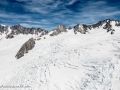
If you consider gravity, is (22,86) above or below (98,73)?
below

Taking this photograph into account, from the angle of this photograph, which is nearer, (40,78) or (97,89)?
(97,89)

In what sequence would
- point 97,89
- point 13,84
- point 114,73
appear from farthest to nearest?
point 13,84 → point 114,73 → point 97,89

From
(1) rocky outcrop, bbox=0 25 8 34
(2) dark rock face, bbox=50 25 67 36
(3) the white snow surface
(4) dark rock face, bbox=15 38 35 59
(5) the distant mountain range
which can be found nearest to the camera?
(3) the white snow surface

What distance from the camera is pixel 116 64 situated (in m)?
19.4

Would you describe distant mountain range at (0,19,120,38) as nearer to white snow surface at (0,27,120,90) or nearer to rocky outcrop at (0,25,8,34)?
rocky outcrop at (0,25,8,34)

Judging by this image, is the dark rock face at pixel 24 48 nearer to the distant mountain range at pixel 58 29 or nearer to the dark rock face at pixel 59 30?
the distant mountain range at pixel 58 29

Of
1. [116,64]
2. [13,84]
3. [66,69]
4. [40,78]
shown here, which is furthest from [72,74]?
[13,84]

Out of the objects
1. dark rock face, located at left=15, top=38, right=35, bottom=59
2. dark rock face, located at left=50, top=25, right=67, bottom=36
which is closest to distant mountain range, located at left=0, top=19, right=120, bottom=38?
dark rock face, located at left=50, top=25, right=67, bottom=36

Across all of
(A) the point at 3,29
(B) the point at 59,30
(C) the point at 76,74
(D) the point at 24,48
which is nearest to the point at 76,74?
(C) the point at 76,74

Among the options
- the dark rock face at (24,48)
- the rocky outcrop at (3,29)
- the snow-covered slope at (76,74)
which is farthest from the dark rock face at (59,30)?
the rocky outcrop at (3,29)

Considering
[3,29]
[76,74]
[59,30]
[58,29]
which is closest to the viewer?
[76,74]

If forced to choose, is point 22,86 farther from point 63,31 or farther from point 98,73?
point 63,31

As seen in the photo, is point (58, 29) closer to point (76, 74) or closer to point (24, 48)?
point (24, 48)

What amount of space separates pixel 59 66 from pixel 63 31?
54.7 meters
